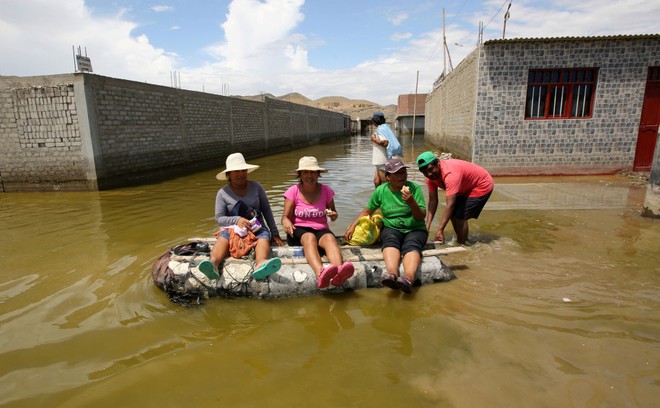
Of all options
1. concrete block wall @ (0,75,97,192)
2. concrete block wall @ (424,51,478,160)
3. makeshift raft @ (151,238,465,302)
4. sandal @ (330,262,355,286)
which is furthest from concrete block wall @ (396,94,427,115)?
sandal @ (330,262,355,286)

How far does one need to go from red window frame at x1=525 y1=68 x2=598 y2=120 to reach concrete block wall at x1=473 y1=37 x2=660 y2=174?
6.3 inches

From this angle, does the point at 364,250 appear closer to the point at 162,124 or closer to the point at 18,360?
the point at 18,360

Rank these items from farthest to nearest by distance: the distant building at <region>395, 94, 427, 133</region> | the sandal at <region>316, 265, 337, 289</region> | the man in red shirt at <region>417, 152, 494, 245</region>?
the distant building at <region>395, 94, 427, 133</region> → the man in red shirt at <region>417, 152, 494, 245</region> → the sandal at <region>316, 265, 337, 289</region>

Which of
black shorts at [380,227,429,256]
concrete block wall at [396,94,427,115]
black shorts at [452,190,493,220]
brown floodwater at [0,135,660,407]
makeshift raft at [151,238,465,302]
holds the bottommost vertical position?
brown floodwater at [0,135,660,407]

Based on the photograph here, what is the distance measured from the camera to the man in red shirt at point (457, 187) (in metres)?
4.79

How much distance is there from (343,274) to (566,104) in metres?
10.3

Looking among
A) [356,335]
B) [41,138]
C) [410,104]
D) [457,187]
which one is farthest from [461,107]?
[410,104]

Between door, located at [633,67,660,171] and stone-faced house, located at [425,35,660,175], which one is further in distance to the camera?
door, located at [633,67,660,171]

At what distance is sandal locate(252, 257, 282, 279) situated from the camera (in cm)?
374

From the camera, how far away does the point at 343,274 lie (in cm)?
367

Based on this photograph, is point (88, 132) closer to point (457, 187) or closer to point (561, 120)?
point (457, 187)

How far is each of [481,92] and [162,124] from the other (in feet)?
33.5

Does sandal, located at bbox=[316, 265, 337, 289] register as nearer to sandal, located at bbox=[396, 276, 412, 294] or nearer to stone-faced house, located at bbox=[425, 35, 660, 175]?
sandal, located at bbox=[396, 276, 412, 294]

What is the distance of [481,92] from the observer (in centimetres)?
1087
